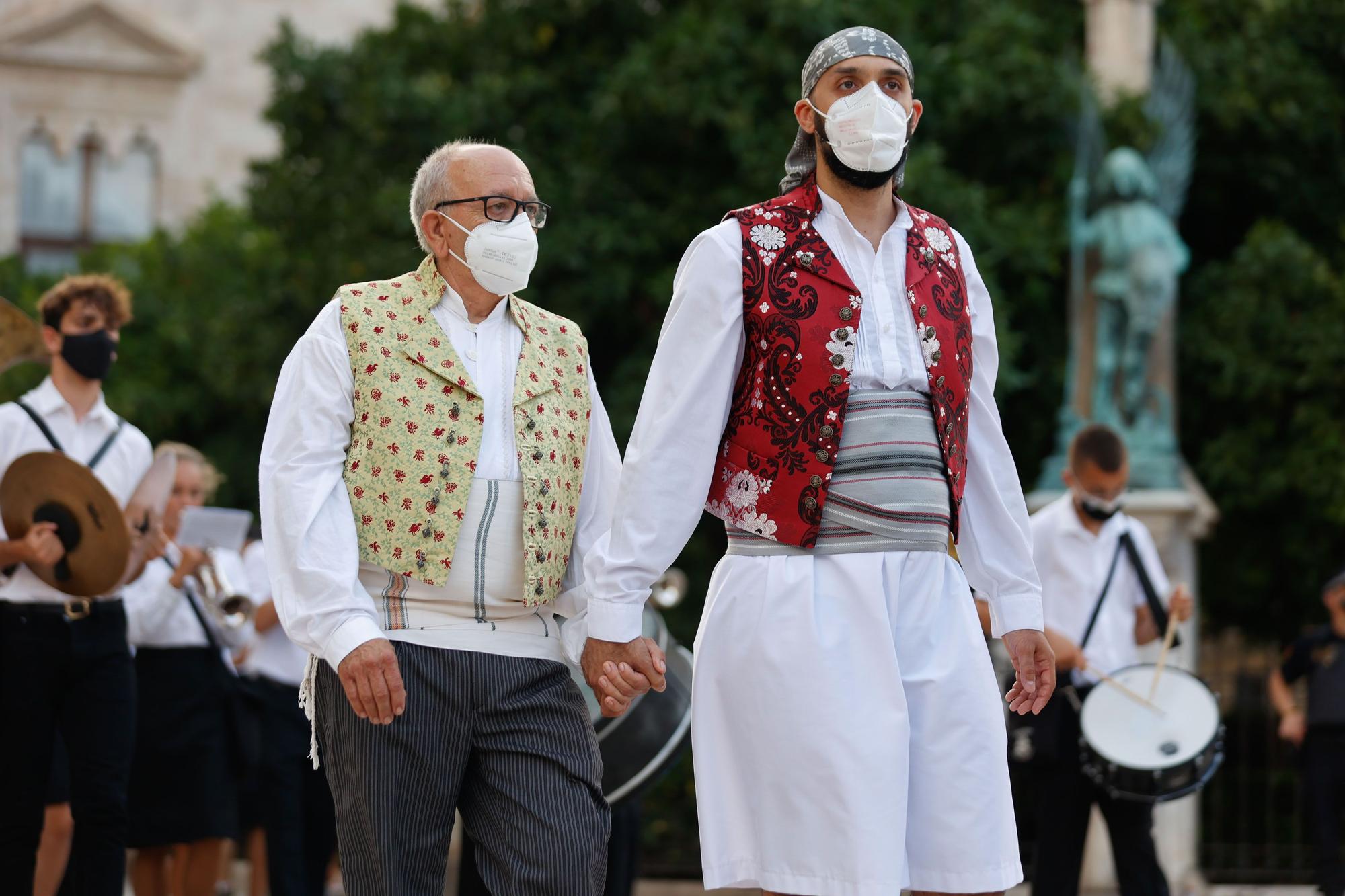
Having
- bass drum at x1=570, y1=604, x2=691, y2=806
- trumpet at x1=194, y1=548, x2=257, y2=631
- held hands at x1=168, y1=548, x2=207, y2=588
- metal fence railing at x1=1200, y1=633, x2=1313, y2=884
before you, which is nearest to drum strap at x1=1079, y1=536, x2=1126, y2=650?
bass drum at x1=570, y1=604, x2=691, y2=806

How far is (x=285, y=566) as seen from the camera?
426 cm

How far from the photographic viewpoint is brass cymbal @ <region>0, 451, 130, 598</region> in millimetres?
6586

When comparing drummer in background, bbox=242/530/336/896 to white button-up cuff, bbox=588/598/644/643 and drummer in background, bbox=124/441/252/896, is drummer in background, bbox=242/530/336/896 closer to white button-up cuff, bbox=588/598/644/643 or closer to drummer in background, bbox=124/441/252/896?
drummer in background, bbox=124/441/252/896

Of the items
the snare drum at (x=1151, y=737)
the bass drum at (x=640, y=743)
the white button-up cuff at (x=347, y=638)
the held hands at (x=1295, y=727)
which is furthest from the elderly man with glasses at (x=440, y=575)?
the held hands at (x=1295, y=727)

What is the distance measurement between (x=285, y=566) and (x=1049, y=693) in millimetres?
1719

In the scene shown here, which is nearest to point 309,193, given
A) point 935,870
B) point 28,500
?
point 28,500

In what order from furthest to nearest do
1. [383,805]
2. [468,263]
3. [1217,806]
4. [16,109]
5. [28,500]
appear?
[16,109], [1217,806], [28,500], [468,263], [383,805]

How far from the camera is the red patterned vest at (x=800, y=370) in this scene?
411cm

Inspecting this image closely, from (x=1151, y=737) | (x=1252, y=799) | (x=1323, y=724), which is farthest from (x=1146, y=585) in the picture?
(x=1252, y=799)

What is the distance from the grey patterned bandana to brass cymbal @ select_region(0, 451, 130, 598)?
3138 mm

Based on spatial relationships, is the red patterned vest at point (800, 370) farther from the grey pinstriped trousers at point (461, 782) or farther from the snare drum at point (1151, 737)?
the snare drum at point (1151, 737)

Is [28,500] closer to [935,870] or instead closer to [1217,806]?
[935,870]

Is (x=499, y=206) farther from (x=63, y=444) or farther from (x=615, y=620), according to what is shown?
(x=63, y=444)

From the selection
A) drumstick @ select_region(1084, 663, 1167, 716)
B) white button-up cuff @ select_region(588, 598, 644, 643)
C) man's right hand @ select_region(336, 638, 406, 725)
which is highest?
white button-up cuff @ select_region(588, 598, 644, 643)
